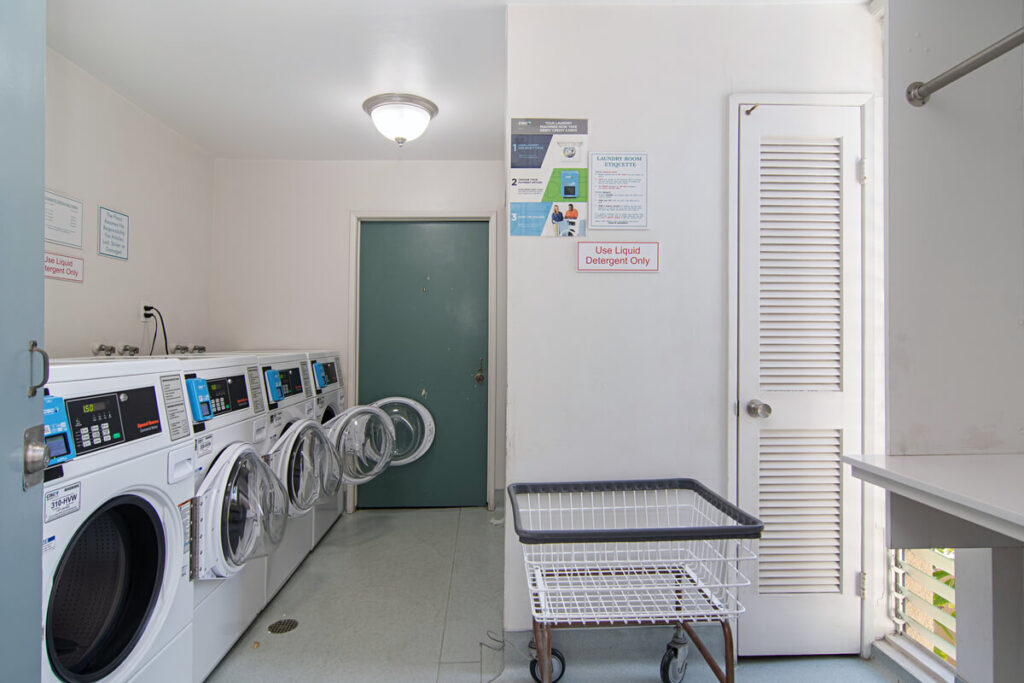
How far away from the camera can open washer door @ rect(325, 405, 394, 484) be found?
279 centimetres

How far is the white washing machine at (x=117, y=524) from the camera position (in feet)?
3.62

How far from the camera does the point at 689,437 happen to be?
179 centimetres

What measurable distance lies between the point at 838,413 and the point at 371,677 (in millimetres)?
1974

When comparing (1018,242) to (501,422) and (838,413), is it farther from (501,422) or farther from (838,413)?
(501,422)

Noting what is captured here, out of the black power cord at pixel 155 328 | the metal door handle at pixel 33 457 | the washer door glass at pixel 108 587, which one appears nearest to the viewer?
the metal door handle at pixel 33 457

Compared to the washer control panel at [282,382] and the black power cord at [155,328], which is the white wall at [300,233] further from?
the washer control panel at [282,382]

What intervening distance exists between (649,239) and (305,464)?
182 cm

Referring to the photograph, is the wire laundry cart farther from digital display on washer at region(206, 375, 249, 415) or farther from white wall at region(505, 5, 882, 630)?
digital display on washer at region(206, 375, 249, 415)

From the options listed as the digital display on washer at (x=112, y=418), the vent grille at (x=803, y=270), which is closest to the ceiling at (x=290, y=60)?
the vent grille at (x=803, y=270)

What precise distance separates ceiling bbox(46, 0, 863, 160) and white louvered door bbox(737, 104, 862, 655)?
2.50 feet

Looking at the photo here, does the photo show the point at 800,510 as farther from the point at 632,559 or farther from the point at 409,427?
the point at 409,427

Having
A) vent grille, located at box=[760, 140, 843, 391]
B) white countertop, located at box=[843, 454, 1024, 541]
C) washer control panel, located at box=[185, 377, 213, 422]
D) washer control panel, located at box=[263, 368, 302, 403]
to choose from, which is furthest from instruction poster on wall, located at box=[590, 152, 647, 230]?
washer control panel, located at box=[263, 368, 302, 403]

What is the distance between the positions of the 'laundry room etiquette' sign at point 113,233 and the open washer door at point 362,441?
1385 mm

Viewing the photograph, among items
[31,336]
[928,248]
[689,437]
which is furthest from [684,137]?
[31,336]
